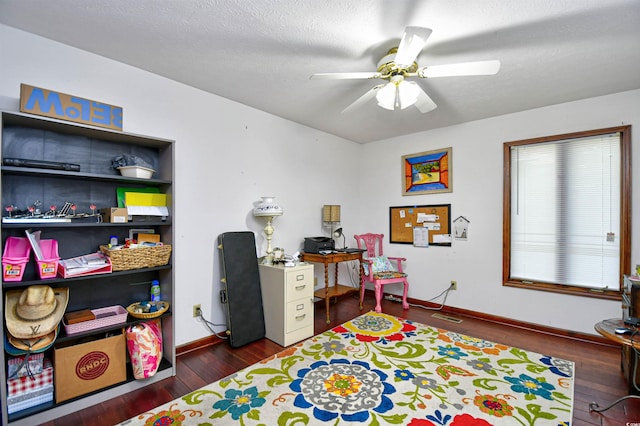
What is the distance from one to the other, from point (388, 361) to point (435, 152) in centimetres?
273

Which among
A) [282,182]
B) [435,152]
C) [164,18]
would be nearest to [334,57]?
[164,18]

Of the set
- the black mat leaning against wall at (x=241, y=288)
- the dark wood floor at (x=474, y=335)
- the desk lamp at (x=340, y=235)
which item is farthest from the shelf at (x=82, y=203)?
the desk lamp at (x=340, y=235)

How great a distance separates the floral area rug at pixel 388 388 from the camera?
5.68 ft

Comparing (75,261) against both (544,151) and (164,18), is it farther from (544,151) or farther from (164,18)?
(544,151)

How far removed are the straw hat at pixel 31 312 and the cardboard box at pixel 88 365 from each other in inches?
8.6

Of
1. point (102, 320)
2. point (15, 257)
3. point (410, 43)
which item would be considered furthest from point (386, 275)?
point (15, 257)

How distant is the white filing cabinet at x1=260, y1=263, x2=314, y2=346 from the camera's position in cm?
270

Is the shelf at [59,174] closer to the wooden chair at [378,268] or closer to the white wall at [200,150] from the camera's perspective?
the white wall at [200,150]

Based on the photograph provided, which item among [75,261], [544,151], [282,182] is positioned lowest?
[75,261]

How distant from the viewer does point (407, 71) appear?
6.64 feet

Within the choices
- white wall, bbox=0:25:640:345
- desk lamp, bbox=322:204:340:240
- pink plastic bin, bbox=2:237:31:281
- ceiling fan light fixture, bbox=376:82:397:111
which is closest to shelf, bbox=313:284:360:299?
white wall, bbox=0:25:640:345

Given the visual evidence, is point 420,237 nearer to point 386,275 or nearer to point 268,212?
point 386,275

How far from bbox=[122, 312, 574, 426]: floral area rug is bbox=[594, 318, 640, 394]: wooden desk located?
1.08 feet

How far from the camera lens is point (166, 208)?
223cm
